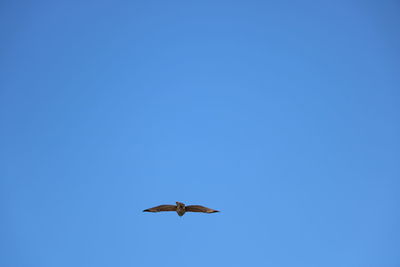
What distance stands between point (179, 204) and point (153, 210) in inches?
107

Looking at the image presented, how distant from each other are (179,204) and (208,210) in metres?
2.59

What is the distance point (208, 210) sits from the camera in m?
29.2

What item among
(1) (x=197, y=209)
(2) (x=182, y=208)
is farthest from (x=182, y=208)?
(1) (x=197, y=209)

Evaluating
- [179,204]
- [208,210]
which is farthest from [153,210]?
[208,210]

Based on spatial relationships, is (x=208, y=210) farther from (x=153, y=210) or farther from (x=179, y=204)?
(x=153, y=210)

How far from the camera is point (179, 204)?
2967 cm

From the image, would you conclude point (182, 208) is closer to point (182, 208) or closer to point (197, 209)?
point (182, 208)

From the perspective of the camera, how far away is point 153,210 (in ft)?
101

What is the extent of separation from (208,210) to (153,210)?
5152mm
